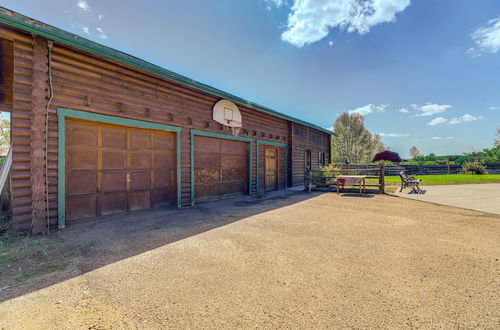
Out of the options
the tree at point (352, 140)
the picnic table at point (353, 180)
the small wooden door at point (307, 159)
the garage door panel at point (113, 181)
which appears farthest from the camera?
the tree at point (352, 140)

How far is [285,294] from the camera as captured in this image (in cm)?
225

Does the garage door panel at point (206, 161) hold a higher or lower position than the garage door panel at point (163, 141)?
lower

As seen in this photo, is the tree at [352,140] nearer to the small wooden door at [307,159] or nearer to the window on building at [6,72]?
the small wooden door at [307,159]

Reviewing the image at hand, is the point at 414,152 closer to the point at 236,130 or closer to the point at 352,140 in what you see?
the point at 352,140

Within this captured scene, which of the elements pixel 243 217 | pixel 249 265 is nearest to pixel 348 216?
pixel 243 217

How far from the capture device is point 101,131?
215 inches

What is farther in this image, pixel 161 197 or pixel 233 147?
pixel 233 147

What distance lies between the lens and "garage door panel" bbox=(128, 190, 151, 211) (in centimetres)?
602

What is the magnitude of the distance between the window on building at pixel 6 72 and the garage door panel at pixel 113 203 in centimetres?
395

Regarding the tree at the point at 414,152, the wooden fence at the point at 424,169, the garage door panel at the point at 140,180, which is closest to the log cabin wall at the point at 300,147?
the wooden fence at the point at 424,169

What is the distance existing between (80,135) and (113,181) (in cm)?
137

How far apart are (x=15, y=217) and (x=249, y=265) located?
4.82m

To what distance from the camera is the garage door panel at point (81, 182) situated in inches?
196

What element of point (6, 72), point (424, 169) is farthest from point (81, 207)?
point (424, 169)
